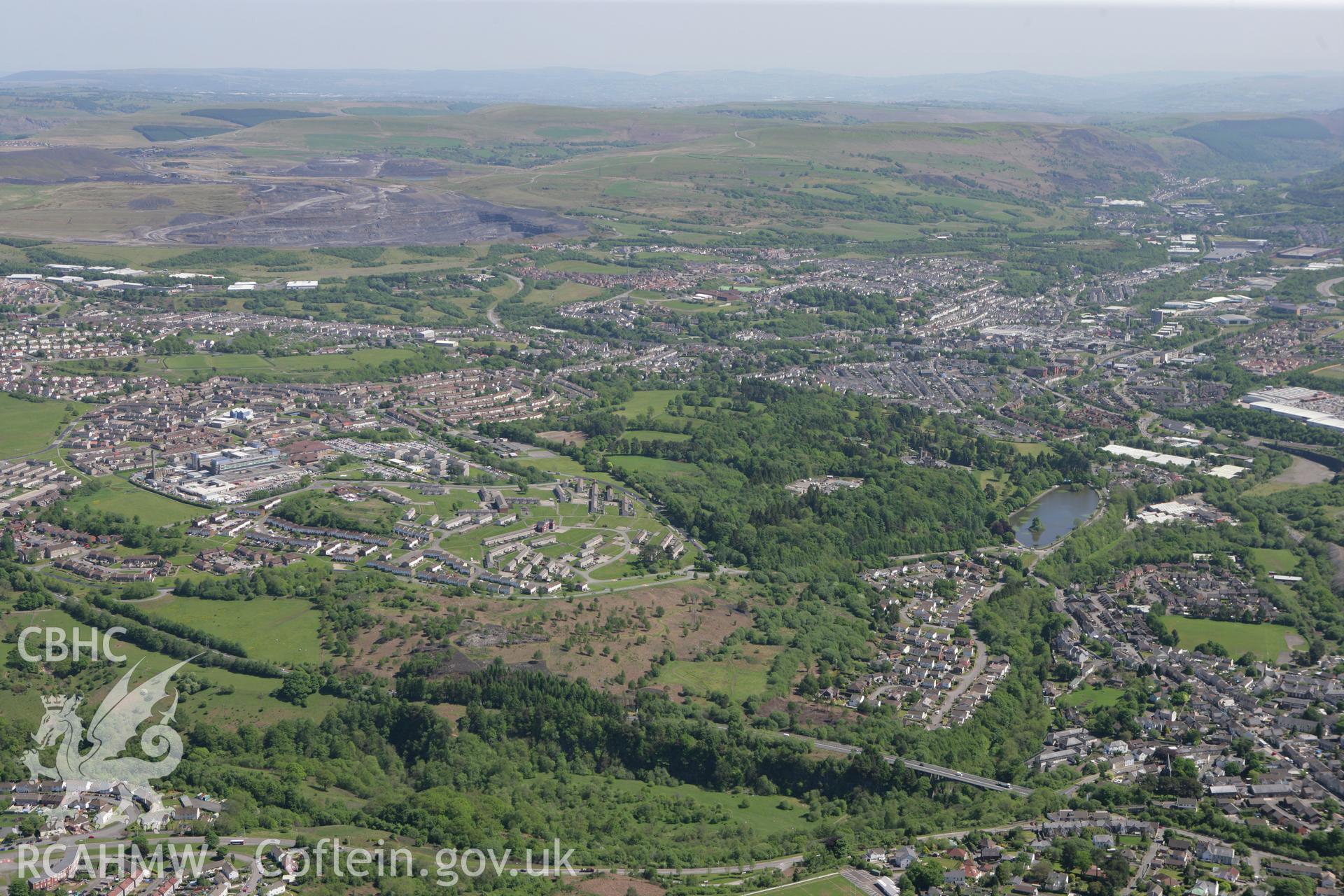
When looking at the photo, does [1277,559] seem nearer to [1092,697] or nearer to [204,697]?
[1092,697]

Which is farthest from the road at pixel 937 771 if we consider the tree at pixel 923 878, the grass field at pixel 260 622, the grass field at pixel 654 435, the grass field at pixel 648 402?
the grass field at pixel 648 402

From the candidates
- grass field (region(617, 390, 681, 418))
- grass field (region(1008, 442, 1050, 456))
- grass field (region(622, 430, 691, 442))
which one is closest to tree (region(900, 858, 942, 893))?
grass field (region(622, 430, 691, 442))

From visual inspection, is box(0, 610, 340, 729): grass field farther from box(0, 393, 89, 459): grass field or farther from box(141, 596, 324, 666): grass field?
box(0, 393, 89, 459): grass field

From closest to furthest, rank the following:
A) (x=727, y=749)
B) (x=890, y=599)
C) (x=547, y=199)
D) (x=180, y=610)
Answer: (x=727, y=749) < (x=180, y=610) < (x=890, y=599) < (x=547, y=199)

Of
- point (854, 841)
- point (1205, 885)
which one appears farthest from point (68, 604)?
point (1205, 885)

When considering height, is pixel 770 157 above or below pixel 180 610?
above

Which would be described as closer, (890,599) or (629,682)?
(629,682)

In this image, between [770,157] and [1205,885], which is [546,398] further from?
[770,157]
